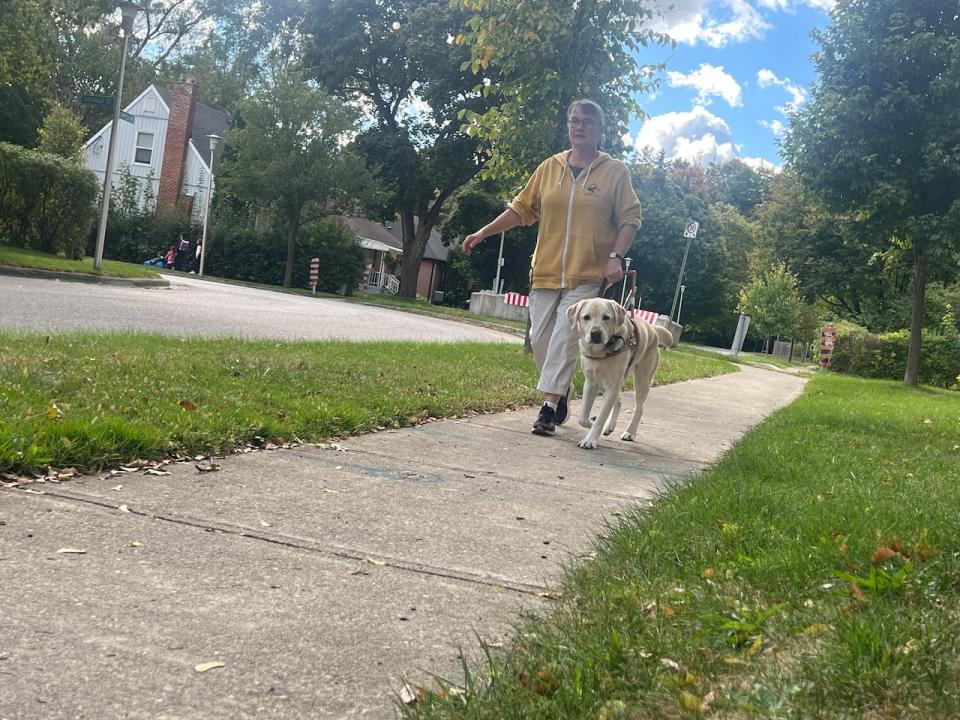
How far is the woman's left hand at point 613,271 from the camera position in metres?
6.35

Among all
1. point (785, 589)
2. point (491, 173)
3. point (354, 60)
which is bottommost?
point (785, 589)

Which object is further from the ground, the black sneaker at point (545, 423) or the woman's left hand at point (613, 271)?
the woman's left hand at point (613, 271)

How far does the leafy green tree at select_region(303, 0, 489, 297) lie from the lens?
36.5 m

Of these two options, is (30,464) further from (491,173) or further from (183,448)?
(491,173)

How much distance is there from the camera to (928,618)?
2332mm

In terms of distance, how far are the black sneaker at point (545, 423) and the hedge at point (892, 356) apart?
2256cm

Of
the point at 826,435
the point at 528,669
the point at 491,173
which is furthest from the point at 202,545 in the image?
the point at 491,173

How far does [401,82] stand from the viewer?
3888cm

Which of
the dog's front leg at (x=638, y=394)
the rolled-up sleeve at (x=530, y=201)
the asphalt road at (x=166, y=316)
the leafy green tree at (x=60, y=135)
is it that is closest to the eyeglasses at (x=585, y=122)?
the rolled-up sleeve at (x=530, y=201)

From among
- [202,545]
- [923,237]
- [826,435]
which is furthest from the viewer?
[923,237]

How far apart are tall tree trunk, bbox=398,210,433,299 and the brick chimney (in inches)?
487

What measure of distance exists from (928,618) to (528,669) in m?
1.08

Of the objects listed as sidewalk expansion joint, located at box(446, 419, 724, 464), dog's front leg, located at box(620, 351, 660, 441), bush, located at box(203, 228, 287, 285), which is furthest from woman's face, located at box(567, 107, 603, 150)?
bush, located at box(203, 228, 287, 285)

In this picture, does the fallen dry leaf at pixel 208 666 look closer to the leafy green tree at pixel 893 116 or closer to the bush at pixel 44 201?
the leafy green tree at pixel 893 116
